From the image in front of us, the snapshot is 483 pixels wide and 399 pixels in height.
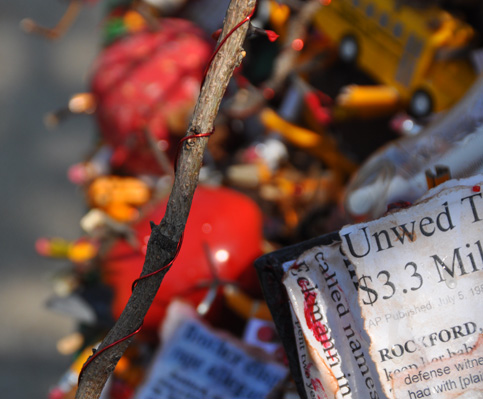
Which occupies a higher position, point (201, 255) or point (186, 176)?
point (201, 255)

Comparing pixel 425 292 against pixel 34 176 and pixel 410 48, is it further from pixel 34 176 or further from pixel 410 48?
pixel 34 176

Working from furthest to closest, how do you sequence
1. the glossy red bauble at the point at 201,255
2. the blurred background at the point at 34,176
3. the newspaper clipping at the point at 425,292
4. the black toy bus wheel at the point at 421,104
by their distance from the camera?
the blurred background at the point at 34,176 < the black toy bus wheel at the point at 421,104 < the glossy red bauble at the point at 201,255 < the newspaper clipping at the point at 425,292

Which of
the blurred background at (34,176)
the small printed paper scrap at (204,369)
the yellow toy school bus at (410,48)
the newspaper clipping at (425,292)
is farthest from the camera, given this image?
the blurred background at (34,176)

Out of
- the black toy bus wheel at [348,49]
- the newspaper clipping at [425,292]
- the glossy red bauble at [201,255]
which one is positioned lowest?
the newspaper clipping at [425,292]

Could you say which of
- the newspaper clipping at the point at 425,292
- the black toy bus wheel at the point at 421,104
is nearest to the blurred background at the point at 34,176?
the black toy bus wheel at the point at 421,104

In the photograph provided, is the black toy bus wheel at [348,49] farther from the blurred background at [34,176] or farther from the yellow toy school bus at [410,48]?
the blurred background at [34,176]

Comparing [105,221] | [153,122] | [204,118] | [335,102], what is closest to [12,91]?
[153,122]

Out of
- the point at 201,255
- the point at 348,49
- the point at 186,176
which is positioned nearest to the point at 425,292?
the point at 186,176

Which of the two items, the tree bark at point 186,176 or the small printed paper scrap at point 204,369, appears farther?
the small printed paper scrap at point 204,369

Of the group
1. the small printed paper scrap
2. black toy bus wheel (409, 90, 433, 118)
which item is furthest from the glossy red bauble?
black toy bus wheel (409, 90, 433, 118)
